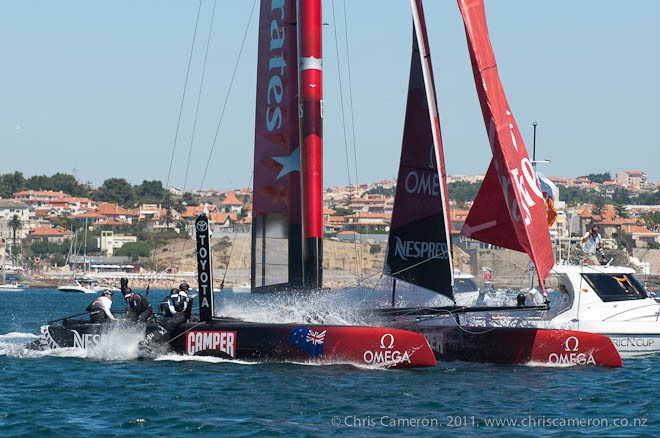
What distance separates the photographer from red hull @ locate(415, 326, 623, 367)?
17.3 m

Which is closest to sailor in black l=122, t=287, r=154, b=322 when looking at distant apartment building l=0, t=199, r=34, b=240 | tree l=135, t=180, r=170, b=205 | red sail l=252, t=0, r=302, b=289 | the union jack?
red sail l=252, t=0, r=302, b=289

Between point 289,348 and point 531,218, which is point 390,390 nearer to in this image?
point 289,348

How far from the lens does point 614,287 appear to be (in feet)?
64.4

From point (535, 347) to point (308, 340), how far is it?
3409 mm

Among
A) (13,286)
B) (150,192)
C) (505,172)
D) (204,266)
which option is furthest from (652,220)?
(204,266)

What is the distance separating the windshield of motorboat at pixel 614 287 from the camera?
19562mm

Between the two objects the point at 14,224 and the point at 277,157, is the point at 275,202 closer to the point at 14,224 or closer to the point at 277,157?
the point at 277,157

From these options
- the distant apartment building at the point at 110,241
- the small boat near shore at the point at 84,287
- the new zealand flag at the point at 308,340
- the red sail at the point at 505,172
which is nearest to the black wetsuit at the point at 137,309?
the new zealand flag at the point at 308,340

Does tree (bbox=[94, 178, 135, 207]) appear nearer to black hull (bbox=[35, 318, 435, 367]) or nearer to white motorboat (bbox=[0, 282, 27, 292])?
white motorboat (bbox=[0, 282, 27, 292])

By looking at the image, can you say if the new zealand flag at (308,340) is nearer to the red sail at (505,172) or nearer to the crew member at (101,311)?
the red sail at (505,172)

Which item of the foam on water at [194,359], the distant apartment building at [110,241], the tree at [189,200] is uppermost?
the tree at [189,200]

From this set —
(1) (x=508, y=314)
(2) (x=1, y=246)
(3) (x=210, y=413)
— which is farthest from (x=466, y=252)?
(3) (x=210, y=413)

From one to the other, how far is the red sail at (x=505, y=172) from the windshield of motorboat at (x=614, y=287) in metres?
3.18

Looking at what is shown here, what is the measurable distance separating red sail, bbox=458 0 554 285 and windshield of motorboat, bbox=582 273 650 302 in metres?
3.18
